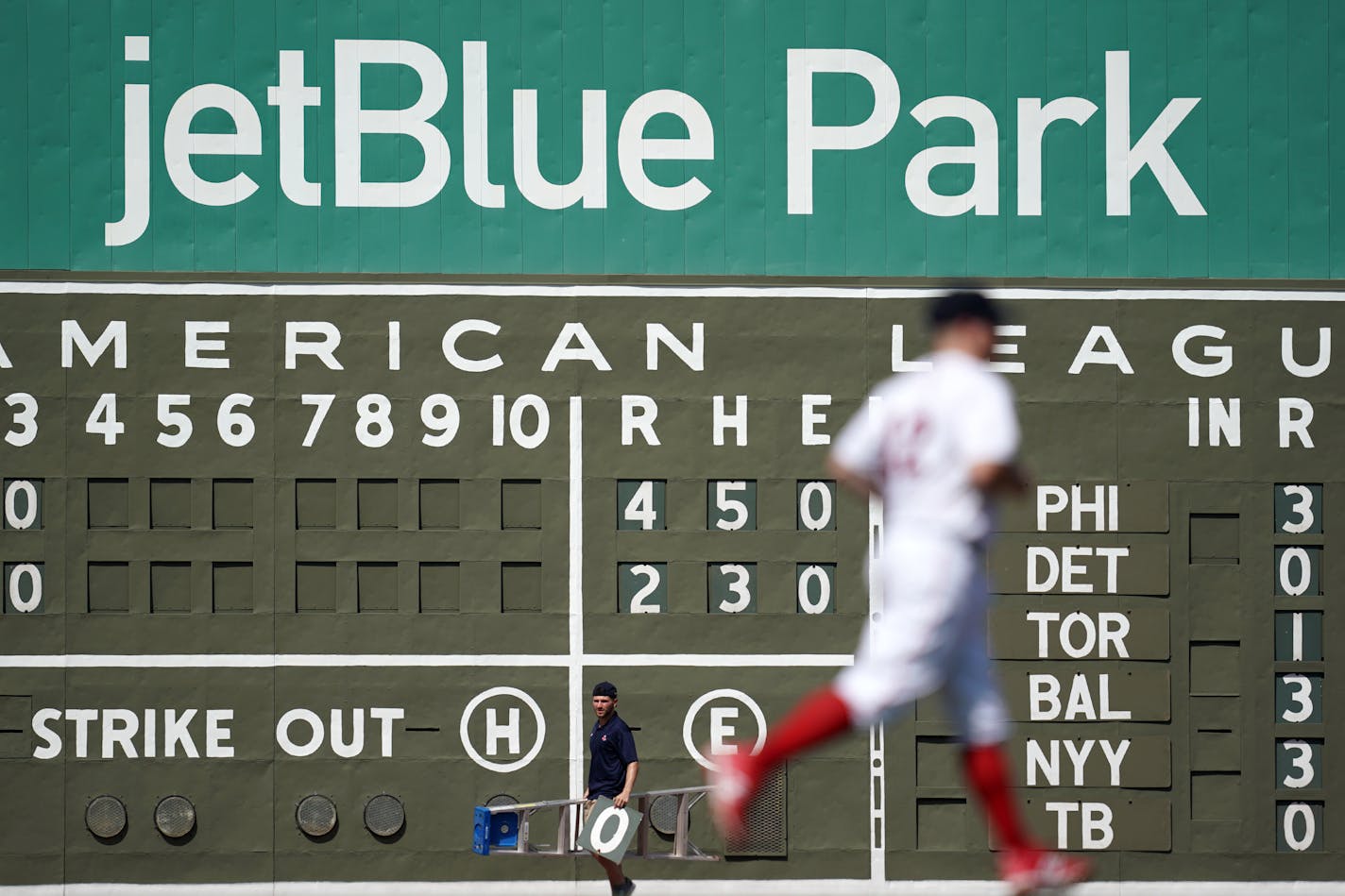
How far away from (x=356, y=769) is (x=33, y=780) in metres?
2.43

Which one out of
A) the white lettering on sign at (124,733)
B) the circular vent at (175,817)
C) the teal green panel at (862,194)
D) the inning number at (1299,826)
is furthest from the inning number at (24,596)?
the inning number at (1299,826)

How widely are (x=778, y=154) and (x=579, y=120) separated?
1.56m

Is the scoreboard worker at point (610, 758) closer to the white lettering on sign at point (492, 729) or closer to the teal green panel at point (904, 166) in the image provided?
the white lettering on sign at point (492, 729)

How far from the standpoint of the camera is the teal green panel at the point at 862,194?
12.8 meters

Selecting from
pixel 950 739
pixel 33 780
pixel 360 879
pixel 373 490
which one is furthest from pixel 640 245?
→ pixel 33 780

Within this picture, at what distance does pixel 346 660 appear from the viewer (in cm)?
1246

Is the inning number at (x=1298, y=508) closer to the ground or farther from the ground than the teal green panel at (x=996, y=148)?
closer to the ground

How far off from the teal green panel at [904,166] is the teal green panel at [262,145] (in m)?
4.69

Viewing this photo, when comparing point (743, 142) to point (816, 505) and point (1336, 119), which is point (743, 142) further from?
point (1336, 119)

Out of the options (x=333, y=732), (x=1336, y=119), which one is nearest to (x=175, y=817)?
(x=333, y=732)

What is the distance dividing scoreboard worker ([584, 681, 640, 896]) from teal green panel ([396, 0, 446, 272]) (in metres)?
3.57

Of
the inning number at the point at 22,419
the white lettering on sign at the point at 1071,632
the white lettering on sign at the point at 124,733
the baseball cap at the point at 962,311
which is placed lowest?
the white lettering on sign at the point at 124,733

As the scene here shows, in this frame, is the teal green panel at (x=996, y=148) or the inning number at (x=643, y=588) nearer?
the inning number at (x=643, y=588)

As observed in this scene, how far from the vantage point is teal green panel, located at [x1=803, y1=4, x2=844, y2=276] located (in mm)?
12805
